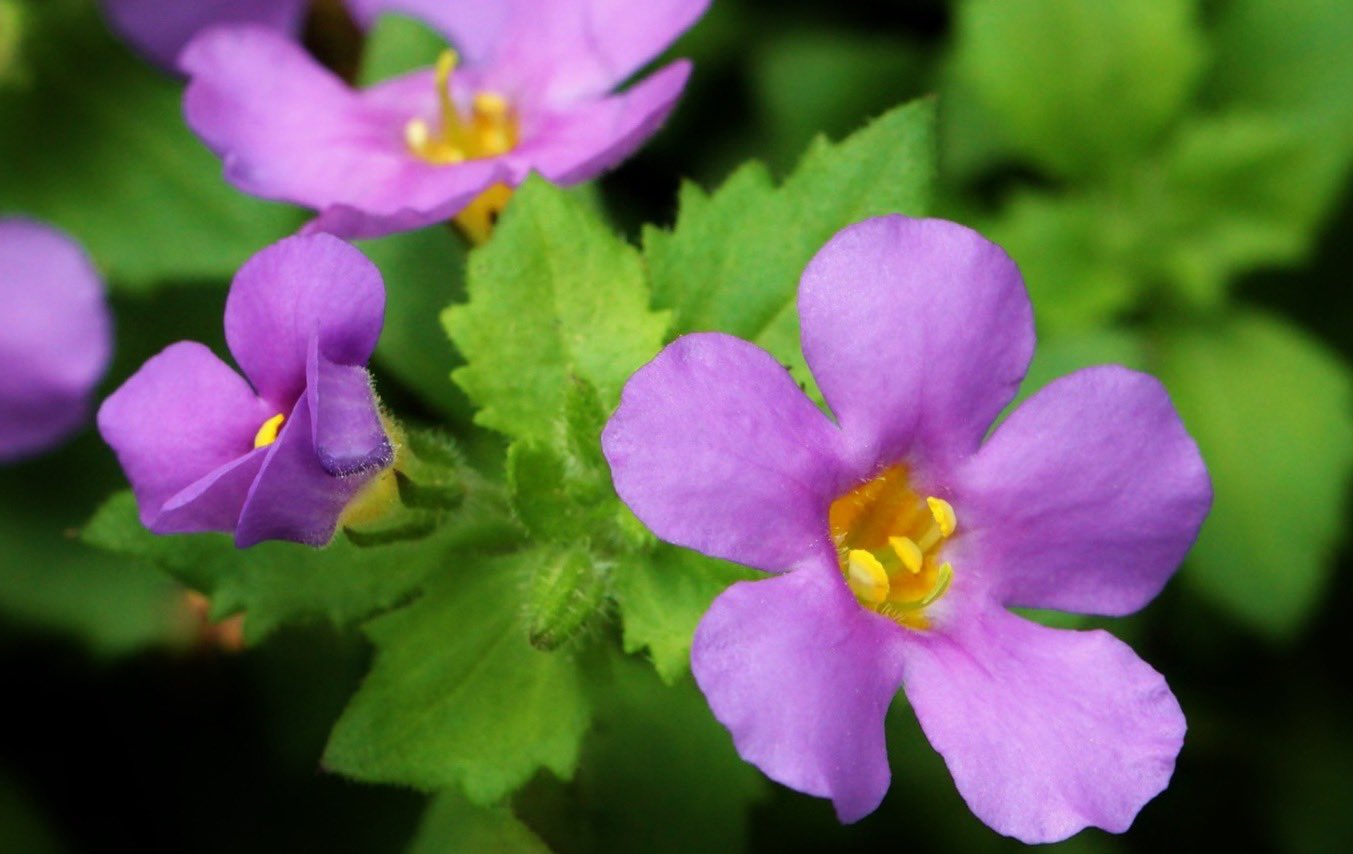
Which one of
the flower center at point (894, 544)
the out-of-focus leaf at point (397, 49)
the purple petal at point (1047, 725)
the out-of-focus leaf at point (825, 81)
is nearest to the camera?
the purple petal at point (1047, 725)

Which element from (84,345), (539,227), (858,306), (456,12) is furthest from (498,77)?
(858,306)

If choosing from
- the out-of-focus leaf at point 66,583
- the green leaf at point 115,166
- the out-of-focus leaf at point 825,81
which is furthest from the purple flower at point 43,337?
the out-of-focus leaf at point 825,81

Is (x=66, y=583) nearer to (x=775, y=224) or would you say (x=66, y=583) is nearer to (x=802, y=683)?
(x=775, y=224)

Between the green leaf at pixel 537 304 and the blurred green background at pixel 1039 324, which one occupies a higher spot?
the green leaf at pixel 537 304

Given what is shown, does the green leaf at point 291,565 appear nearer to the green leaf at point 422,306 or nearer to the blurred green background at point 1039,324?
the green leaf at point 422,306

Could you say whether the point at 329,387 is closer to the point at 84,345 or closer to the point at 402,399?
the point at 402,399

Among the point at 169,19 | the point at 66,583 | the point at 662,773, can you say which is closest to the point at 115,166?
the point at 169,19
